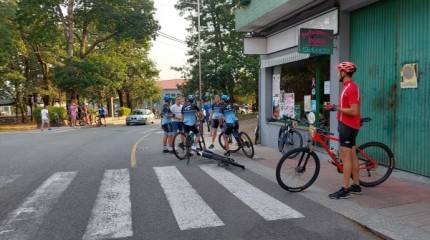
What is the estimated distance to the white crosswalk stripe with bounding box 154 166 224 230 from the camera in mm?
4773

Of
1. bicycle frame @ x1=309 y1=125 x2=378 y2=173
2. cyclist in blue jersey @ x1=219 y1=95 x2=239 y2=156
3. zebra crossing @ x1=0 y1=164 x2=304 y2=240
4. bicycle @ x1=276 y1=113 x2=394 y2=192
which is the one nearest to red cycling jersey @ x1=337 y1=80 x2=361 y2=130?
bicycle @ x1=276 y1=113 x2=394 y2=192

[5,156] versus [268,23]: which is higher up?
[268,23]

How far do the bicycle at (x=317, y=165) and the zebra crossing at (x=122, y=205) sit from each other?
Answer: 0.54 metres

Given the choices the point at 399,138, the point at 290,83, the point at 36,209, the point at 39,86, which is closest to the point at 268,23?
the point at 290,83

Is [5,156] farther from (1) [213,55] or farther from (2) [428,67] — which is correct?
(1) [213,55]

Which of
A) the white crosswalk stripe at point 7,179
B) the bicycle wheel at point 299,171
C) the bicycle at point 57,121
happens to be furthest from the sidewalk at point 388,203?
the bicycle at point 57,121

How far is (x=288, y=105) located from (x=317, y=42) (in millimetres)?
3423

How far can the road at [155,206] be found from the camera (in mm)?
4469

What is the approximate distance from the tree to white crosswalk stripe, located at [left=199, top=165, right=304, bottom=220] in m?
21.0

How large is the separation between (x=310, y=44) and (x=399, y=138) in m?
2.80

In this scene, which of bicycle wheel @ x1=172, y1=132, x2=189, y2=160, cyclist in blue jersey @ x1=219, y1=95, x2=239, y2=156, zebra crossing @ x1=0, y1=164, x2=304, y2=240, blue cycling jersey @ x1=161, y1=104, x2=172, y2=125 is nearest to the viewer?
zebra crossing @ x1=0, y1=164, x2=304, y2=240

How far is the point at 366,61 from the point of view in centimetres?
802

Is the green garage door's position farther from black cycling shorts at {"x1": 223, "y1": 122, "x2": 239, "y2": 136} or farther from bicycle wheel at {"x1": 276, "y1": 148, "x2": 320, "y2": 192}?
black cycling shorts at {"x1": 223, "y1": 122, "x2": 239, "y2": 136}

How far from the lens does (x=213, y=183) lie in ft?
23.1
